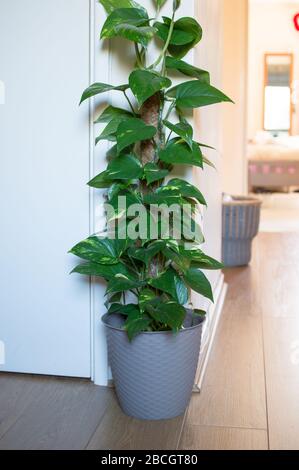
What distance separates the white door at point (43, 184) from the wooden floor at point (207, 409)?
151 mm

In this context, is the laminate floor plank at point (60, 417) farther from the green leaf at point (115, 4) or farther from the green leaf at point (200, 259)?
the green leaf at point (115, 4)

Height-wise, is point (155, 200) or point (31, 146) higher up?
point (31, 146)

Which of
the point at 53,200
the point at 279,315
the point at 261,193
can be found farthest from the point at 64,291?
the point at 261,193

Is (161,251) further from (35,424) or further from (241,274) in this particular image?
(241,274)

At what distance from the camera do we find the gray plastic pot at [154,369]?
182 cm

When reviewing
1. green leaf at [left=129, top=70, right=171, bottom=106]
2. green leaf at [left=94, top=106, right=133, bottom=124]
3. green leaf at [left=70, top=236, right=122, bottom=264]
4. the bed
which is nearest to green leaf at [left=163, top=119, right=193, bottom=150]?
green leaf at [left=129, top=70, right=171, bottom=106]

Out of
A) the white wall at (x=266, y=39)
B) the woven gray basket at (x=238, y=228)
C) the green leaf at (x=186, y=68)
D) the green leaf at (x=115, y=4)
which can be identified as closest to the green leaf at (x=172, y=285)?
the green leaf at (x=186, y=68)

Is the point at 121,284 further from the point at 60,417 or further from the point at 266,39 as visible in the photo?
the point at 266,39

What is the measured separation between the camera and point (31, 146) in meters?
2.17

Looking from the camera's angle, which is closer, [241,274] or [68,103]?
[68,103]

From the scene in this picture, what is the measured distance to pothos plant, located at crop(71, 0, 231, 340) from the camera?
173cm

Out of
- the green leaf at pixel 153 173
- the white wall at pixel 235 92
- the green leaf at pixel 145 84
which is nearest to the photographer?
the green leaf at pixel 145 84

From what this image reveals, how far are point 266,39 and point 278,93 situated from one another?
88cm

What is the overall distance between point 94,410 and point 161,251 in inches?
21.4
